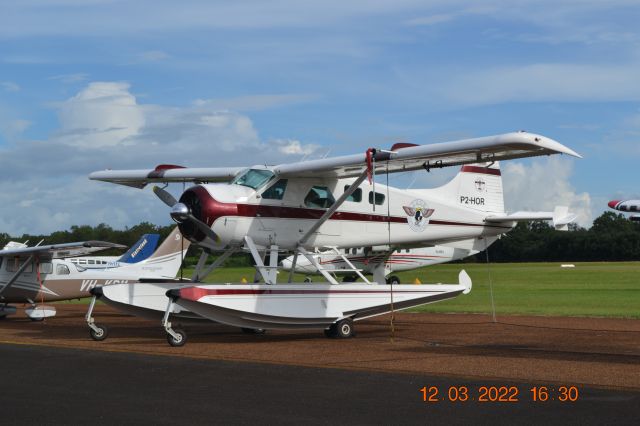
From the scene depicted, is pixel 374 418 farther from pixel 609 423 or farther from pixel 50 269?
pixel 50 269

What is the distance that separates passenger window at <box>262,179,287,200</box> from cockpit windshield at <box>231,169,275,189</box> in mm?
217

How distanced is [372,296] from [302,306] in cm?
161

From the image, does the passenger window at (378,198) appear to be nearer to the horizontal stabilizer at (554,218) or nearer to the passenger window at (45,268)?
the horizontal stabilizer at (554,218)

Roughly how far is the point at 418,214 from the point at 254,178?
14.9 feet

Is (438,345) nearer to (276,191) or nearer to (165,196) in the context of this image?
(276,191)

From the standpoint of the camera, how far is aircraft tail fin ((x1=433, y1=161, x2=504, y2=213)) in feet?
73.6

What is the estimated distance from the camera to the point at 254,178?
1870cm

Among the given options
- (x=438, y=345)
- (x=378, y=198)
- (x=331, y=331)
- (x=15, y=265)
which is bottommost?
(x=438, y=345)

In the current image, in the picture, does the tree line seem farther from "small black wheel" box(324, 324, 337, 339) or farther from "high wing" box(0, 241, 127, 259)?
"small black wheel" box(324, 324, 337, 339)

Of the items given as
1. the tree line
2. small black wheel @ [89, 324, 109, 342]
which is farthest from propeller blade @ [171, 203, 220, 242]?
the tree line

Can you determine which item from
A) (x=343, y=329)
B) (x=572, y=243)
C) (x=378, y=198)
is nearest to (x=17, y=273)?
(x=378, y=198)

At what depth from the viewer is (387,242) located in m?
20.4

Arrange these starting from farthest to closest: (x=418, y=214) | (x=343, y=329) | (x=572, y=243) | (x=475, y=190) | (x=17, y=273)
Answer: (x=572, y=243), (x=17, y=273), (x=475, y=190), (x=418, y=214), (x=343, y=329)

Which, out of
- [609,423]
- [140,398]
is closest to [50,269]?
[140,398]
